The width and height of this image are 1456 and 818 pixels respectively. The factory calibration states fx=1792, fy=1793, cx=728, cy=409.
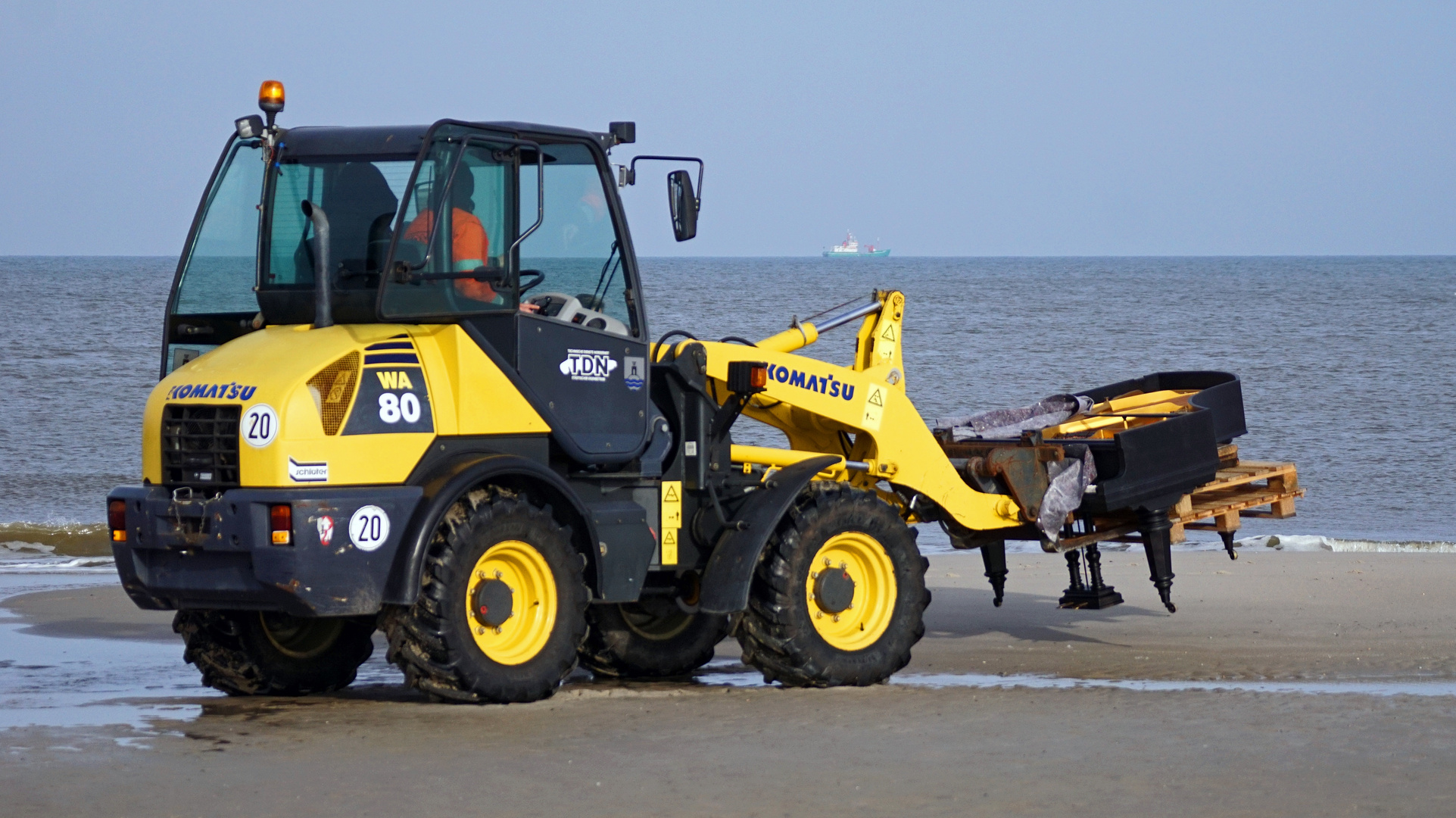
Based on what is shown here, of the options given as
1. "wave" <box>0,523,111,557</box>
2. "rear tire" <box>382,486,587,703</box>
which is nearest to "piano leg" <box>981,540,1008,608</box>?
"rear tire" <box>382,486,587,703</box>

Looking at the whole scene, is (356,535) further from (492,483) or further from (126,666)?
(126,666)

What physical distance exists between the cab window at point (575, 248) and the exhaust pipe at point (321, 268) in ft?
2.87

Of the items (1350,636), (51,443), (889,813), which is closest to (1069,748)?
(889,813)

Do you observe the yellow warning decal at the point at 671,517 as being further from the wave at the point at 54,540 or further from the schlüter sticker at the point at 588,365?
the wave at the point at 54,540

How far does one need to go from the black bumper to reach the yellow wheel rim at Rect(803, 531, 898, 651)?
2338 mm

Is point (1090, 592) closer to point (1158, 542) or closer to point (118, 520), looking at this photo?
point (1158, 542)

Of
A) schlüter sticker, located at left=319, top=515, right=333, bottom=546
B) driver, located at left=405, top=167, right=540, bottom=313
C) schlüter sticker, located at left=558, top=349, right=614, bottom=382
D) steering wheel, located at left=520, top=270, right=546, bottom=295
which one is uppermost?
driver, located at left=405, top=167, right=540, bottom=313

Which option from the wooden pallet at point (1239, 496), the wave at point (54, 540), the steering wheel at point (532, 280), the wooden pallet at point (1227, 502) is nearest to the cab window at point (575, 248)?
the steering wheel at point (532, 280)

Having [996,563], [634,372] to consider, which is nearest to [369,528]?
[634,372]

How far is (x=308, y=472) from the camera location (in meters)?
7.34

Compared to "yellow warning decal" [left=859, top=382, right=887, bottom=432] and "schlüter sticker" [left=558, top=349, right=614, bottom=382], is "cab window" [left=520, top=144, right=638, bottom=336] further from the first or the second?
"yellow warning decal" [left=859, top=382, right=887, bottom=432]

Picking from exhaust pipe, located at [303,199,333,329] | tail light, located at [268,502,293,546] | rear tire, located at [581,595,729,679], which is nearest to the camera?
tail light, located at [268,502,293,546]

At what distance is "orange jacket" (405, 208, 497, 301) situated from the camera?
7762mm

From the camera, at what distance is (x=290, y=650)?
861 cm
